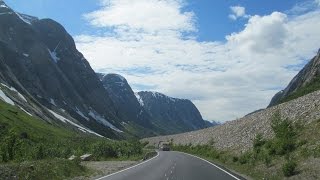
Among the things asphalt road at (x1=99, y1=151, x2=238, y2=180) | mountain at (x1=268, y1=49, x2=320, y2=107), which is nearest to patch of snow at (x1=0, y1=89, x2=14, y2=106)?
mountain at (x1=268, y1=49, x2=320, y2=107)

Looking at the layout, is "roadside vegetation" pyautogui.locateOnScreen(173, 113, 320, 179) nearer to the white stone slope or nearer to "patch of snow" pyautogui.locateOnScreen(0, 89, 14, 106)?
the white stone slope

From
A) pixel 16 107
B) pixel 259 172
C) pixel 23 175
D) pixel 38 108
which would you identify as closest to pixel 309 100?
pixel 259 172

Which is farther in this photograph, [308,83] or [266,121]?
→ [308,83]

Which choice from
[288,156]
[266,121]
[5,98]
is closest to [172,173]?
[288,156]

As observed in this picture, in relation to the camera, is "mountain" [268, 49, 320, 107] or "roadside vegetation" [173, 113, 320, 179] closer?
"roadside vegetation" [173, 113, 320, 179]

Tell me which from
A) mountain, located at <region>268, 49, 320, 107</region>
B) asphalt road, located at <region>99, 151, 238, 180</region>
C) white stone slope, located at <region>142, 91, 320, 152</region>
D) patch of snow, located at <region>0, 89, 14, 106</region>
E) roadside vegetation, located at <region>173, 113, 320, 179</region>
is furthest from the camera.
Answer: patch of snow, located at <region>0, 89, 14, 106</region>

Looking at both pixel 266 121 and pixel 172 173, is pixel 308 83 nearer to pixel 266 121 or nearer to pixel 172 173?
pixel 266 121

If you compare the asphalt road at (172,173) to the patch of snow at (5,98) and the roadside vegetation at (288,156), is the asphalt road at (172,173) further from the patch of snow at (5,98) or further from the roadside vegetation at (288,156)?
the patch of snow at (5,98)

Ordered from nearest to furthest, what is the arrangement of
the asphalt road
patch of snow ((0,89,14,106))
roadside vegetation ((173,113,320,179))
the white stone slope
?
roadside vegetation ((173,113,320,179)) < the asphalt road < the white stone slope < patch of snow ((0,89,14,106))

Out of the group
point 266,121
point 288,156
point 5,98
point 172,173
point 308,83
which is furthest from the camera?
point 5,98

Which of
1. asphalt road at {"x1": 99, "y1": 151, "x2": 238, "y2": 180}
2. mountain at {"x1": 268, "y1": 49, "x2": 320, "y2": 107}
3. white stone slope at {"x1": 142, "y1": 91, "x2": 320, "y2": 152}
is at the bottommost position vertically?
asphalt road at {"x1": 99, "y1": 151, "x2": 238, "y2": 180}

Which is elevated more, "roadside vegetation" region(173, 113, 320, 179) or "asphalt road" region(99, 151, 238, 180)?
"roadside vegetation" region(173, 113, 320, 179)

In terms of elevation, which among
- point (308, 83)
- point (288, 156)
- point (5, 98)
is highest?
point (5, 98)

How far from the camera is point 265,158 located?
33906mm
